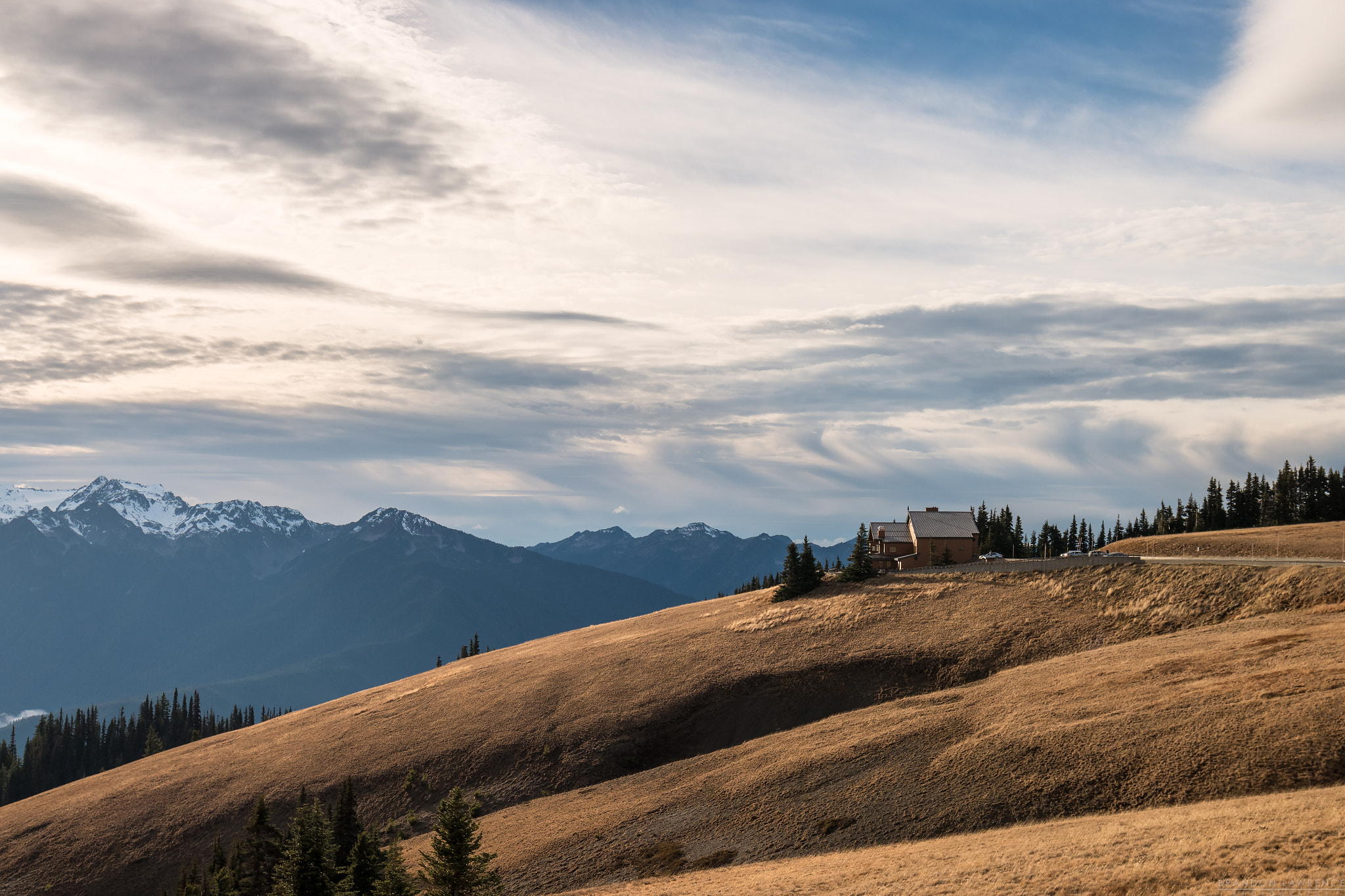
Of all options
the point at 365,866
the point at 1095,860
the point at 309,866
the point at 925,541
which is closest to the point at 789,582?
the point at 925,541

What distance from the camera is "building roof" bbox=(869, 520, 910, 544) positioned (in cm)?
9988

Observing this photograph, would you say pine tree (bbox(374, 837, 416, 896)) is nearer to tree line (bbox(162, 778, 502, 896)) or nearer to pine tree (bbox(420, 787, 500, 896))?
tree line (bbox(162, 778, 502, 896))

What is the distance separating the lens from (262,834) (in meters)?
54.2

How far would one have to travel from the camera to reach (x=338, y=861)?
4888 cm

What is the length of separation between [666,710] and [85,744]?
18837 cm

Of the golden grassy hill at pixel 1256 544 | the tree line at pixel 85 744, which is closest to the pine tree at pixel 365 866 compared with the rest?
the golden grassy hill at pixel 1256 544

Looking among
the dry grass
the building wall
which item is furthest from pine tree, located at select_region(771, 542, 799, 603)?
the dry grass

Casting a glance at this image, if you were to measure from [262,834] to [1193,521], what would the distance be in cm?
15313

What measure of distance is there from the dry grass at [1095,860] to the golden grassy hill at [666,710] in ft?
23.5

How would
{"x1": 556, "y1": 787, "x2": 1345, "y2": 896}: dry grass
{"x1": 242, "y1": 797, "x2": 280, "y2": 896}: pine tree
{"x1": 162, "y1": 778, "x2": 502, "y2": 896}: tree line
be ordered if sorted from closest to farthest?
{"x1": 556, "y1": 787, "x2": 1345, "y2": 896}: dry grass, {"x1": 162, "y1": 778, "x2": 502, "y2": 896}: tree line, {"x1": 242, "y1": 797, "x2": 280, "y2": 896}: pine tree

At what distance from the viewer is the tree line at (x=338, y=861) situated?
Answer: 33.6 metres

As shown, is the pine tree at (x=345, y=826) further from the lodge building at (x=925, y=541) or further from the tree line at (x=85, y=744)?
the tree line at (x=85, y=744)

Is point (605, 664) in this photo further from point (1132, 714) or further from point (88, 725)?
point (88, 725)

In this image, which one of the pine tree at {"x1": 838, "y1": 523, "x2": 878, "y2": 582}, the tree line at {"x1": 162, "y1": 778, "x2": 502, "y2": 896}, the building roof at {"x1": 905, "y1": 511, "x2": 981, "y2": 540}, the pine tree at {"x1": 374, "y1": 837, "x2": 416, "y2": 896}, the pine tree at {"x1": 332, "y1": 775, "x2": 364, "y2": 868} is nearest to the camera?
the pine tree at {"x1": 374, "y1": 837, "x2": 416, "y2": 896}
